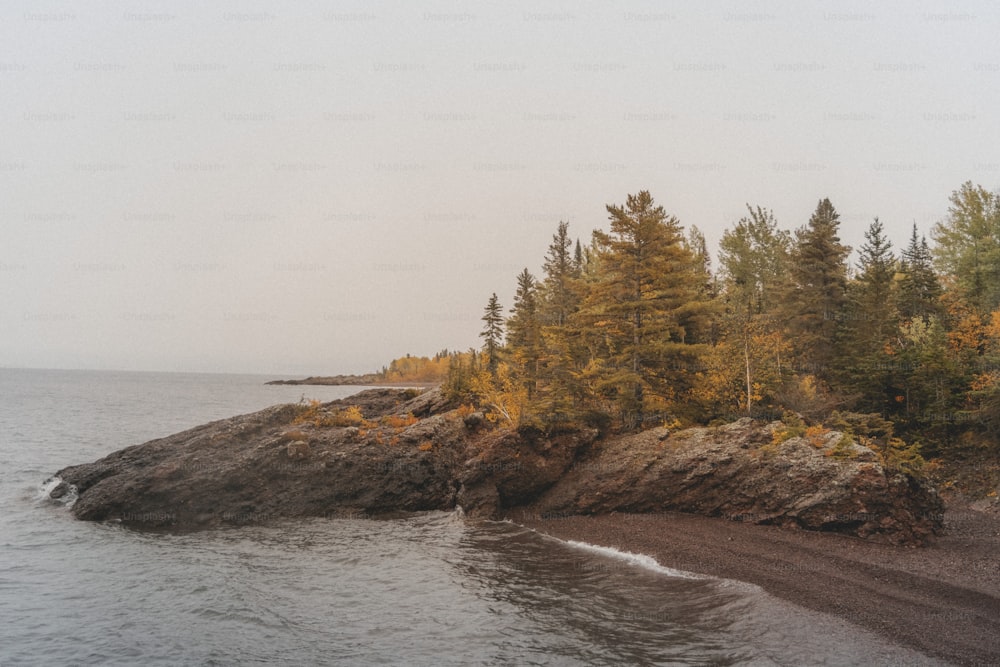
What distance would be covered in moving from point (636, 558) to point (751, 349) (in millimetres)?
14213

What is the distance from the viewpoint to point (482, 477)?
2486 cm

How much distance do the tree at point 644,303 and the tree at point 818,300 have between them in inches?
476

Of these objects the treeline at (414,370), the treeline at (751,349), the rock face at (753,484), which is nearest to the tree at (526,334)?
the treeline at (751,349)

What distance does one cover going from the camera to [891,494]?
1736 centimetres

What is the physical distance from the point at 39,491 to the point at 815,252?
49910 mm

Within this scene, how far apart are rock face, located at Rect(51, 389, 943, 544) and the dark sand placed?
1164 mm

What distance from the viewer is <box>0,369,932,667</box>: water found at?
11.7m

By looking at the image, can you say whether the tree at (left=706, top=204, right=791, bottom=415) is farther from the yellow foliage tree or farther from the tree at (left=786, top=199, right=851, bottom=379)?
the yellow foliage tree

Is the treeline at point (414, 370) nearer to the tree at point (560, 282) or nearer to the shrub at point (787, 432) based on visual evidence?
the tree at point (560, 282)

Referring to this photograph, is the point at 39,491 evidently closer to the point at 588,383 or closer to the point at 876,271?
the point at 588,383

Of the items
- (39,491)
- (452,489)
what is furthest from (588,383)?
(39,491)

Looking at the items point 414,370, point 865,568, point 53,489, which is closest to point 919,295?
point 865,568

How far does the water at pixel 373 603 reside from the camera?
11.7 metres

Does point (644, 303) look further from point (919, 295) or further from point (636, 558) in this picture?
point (919, 295)
